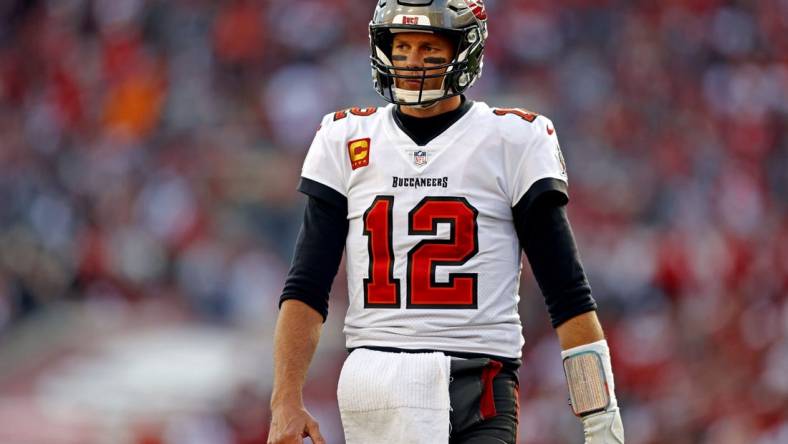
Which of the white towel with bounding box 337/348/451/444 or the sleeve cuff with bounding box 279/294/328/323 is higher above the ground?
the sleeve cuff with bounding box 279/294/328/323

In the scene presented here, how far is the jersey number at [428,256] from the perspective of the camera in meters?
3.87

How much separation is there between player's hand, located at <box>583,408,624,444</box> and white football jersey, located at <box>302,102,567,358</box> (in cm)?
29

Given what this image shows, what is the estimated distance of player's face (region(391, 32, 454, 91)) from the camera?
13.3ft

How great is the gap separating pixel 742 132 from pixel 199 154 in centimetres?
513

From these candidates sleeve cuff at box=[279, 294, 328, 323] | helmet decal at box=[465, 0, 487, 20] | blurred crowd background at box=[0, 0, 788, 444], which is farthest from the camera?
blurred crowd background at box=[0, 0, 788, 444]

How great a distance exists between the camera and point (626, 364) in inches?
407

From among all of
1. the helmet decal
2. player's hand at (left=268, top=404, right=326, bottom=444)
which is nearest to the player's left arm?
the helmet decal

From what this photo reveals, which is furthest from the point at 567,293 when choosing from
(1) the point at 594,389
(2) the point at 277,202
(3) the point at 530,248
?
(2) the point at 277,202

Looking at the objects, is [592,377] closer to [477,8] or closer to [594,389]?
[594,389]

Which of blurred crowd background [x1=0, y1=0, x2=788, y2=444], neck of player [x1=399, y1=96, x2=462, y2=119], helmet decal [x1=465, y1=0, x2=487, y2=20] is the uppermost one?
blurred crowd background [x1=0, y1=0, x2=788, y2=444]

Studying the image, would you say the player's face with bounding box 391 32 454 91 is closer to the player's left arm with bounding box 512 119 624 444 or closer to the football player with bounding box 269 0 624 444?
the football player with bounding box 269 0 624 444

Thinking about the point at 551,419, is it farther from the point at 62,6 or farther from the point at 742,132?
the point at 62,6

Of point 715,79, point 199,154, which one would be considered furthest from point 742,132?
point 199,154

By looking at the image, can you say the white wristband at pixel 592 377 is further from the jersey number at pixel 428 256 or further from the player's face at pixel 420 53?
the player's face at pixel 420 53
